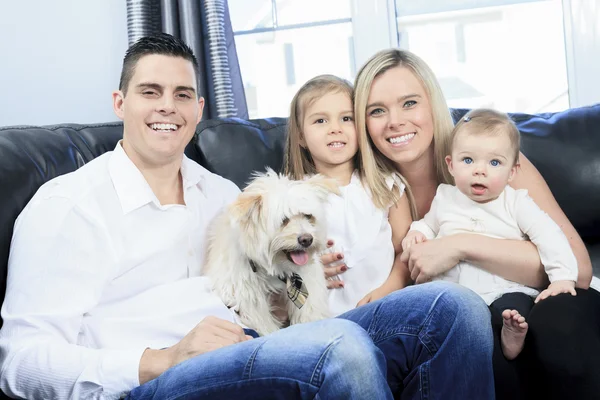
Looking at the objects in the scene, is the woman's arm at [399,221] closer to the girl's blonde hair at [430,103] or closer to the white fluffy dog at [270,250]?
the girl's blonde hair at [430,103]

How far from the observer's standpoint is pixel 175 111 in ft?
5.85

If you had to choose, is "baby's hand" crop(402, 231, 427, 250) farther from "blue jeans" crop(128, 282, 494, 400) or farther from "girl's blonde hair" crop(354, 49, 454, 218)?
"blue jeans" crop(128, 282, 494, 400)

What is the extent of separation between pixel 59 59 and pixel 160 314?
6.50 ft

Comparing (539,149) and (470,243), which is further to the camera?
(539,149)

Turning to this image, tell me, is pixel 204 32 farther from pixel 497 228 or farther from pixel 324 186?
pixel 497 228

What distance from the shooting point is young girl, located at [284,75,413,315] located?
2094 mm

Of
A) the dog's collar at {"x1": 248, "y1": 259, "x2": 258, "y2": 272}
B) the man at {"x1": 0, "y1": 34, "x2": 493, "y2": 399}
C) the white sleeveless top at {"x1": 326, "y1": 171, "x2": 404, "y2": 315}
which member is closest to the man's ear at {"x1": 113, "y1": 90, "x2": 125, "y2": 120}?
the man at {"x1": 0, "y1": 34, "x2": 493, "y2": 399}

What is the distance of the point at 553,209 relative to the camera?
76.2 inches

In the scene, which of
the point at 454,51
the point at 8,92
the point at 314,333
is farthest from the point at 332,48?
the point at 314,333

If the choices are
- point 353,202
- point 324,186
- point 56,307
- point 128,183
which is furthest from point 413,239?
point 56,307

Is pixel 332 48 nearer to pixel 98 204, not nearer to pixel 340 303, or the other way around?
pixel 340 303

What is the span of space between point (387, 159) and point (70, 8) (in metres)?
1.90

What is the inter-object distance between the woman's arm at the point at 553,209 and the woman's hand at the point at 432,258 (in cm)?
30

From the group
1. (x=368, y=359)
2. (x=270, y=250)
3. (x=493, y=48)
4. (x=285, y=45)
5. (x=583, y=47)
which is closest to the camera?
(x=368, y=359)
